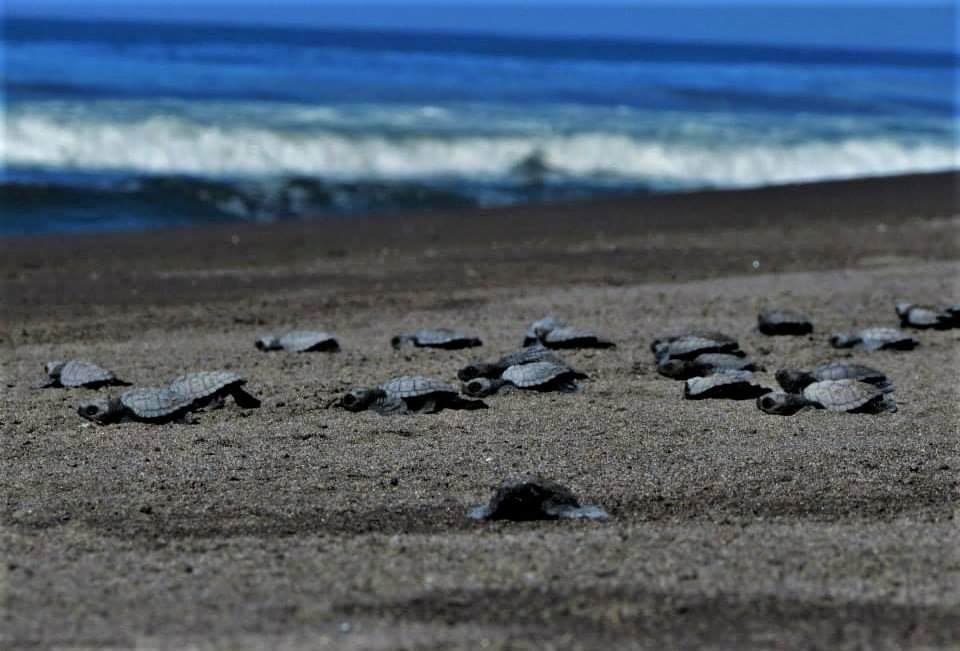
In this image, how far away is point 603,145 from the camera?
72.4 ft

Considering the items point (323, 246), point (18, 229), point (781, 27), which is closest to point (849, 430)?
point (323, 246)

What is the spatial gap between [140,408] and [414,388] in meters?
1.17

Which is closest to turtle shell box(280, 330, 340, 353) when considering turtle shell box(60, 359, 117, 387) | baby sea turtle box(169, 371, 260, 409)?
turtle shell box(60, 359, 117, 387)

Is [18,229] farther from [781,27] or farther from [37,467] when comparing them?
[781,27]

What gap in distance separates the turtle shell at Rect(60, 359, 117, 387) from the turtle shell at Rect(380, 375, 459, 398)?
4.63 ft

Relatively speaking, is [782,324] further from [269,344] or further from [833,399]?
[269,344]

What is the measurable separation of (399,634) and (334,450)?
6.94 ft

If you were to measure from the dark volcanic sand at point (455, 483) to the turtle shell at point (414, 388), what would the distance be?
0.17 meters

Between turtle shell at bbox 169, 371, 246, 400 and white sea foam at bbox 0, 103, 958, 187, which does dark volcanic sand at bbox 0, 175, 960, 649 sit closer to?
turtle shell at bbox 169, 371, 246, 400

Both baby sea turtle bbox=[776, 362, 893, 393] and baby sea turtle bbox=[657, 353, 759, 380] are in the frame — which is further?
baby sea turtle bbox=[657, 353, 759, 380]

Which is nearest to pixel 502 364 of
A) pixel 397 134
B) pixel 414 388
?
pixel 414 388

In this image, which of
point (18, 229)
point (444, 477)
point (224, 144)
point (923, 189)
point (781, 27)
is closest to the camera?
point (444, 477)

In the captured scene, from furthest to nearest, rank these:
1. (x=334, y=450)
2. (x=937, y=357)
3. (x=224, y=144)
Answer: (x=224, y=144), (x=937, y=357), (x=334, y=450)

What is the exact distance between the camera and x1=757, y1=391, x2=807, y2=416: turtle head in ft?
22.0
